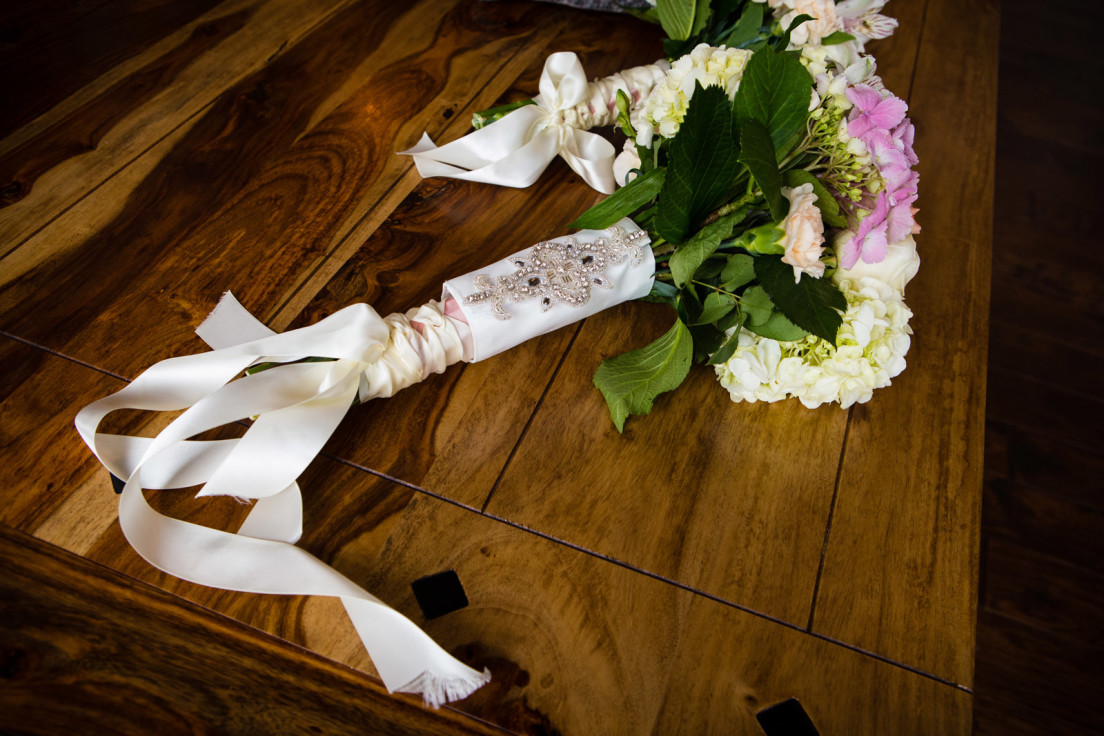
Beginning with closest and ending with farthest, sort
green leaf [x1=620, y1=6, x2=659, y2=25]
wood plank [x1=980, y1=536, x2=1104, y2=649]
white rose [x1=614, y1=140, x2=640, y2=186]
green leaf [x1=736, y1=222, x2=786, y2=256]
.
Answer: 1. green leaf [x1=736, y1=222, x2=786, y2=256]
2. white rose [x1=614, y1=140, x2=640, y2=186]
3. green leaf [x1=620, y1=6, x2=659, y2=25]
4. wood plank [x1=980, y1=536, x2=1104, y2=649]

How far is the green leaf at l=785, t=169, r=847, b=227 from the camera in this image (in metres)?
0.67

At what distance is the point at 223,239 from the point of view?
821 mm

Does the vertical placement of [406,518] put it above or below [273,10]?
below

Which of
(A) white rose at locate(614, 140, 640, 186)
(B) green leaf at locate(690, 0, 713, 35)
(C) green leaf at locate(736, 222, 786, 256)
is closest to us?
(C) green leaf at locate(736, 222, 786, 256)

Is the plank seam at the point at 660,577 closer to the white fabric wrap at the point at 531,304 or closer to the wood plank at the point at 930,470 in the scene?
the wood plank at the point at 930,470

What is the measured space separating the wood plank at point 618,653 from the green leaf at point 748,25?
0.71 m

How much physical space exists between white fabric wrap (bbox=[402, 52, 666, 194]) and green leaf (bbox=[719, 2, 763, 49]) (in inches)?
8.4

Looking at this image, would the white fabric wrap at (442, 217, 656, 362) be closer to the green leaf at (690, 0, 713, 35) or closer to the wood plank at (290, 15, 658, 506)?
the wood plank at (290, 15, 658, 506)

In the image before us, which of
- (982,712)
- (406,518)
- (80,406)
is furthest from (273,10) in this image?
(982,712)

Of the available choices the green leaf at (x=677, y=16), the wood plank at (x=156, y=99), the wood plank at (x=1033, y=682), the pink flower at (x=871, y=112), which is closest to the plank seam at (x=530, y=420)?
the pink flower at (x=871, y=112)

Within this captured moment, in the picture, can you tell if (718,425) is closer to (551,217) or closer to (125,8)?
(551,217)

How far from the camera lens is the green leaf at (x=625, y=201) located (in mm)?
760

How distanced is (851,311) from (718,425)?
18cm

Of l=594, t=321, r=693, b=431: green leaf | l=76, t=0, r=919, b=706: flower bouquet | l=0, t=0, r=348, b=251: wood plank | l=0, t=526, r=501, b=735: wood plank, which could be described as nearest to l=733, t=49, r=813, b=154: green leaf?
l=76, t=0, r=919, b=706: flower bouquet
